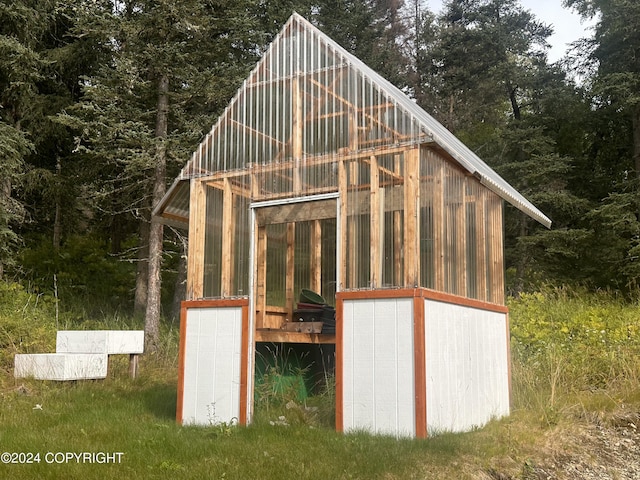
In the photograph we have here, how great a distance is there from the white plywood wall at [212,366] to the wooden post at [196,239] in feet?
1.03

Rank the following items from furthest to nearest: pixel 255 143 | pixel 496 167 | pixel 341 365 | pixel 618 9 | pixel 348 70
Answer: pixel 496 167 < pixel 618 9 < pixel 255 143 < pixel 348 70 < pixel 341 365

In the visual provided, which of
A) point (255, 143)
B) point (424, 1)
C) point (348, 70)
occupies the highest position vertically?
point (424, 1)

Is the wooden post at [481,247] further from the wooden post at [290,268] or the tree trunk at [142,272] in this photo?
the tree trunk at [142,272]

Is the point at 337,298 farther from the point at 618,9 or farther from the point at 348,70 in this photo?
the point at 618,9

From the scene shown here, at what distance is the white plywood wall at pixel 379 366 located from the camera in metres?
6.95

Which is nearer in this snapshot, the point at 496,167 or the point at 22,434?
the point at 22,434

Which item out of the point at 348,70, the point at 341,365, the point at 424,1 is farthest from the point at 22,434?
the point at 424,1

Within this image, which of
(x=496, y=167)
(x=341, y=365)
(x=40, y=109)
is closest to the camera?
(x=341, y=365)

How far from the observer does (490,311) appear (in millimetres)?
9047

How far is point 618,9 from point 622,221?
19.5 ft

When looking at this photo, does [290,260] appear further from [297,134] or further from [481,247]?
[481,247]

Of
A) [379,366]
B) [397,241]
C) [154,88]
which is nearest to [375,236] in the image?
[397,241]

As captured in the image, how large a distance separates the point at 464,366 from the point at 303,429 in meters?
2.04

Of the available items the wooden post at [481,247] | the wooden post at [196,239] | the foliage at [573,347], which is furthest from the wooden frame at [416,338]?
the foliage at [573,347]
